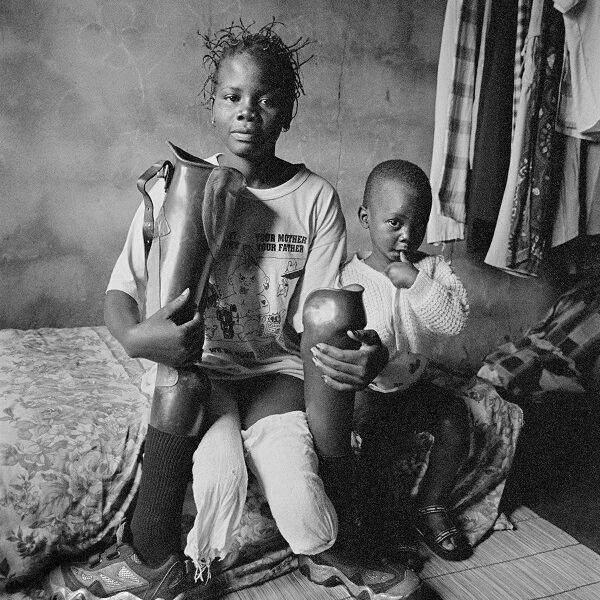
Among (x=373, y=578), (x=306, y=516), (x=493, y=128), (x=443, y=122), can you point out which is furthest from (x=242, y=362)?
(x=493, y=128)

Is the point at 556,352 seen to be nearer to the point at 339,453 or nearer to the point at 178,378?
the point at 339,453

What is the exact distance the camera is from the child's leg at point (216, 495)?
108cm

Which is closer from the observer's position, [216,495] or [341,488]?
[216,495]

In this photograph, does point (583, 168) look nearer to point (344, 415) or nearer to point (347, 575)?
point (344, 415)

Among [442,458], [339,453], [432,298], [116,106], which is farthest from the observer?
[116,106]

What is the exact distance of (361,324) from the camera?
3.68ft

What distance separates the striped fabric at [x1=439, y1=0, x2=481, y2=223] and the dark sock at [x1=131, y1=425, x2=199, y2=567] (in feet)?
4.05

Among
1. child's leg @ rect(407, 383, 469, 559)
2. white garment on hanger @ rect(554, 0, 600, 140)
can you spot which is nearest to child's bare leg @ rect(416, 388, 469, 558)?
child's leg @ rect(407, 383, 469, 559)

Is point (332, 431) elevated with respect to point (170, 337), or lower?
lower

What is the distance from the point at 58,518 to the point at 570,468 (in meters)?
1.51

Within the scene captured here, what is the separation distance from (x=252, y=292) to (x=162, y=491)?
0.45 m

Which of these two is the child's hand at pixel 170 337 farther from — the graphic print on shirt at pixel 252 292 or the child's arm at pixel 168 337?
the graphic print on shirt at pixel 252 292

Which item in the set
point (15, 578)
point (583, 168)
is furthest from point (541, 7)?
point (15, 578)

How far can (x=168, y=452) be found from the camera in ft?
3.63
